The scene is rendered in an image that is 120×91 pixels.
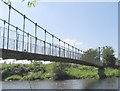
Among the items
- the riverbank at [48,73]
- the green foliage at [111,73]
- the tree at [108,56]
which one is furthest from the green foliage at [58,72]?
the tree at [108,56]

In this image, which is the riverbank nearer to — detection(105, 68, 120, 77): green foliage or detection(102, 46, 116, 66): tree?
detection(105, 68, 120, 77): green foliage

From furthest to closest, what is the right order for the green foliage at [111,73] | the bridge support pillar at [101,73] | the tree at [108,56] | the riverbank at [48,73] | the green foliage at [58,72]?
the tree at [108,56], the green foliage at [111,73], the riverbank at [48,73], the bridge support pillar at [101,73], the green foliage at [58,72]

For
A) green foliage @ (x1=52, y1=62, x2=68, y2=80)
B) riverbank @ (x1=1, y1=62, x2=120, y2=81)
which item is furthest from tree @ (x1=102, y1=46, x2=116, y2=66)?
green foliage @ (x1=52, y1=62, x2=68, y2=80)

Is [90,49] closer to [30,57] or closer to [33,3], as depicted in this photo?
[30,57]

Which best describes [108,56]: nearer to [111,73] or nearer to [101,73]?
[111,73]

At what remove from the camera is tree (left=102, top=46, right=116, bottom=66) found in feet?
291

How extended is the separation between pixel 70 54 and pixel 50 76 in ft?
108

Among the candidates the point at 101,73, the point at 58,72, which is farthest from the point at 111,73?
the point at 58,72

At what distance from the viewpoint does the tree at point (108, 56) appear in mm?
88600

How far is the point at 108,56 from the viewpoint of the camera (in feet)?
301

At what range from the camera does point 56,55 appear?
114 ft

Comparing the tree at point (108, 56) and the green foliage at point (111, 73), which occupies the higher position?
the tree at point (108, 56)

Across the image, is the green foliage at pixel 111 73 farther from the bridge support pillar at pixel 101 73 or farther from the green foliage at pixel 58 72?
the green foliage at pixel 58 72

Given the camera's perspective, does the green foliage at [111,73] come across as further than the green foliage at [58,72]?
Yes
